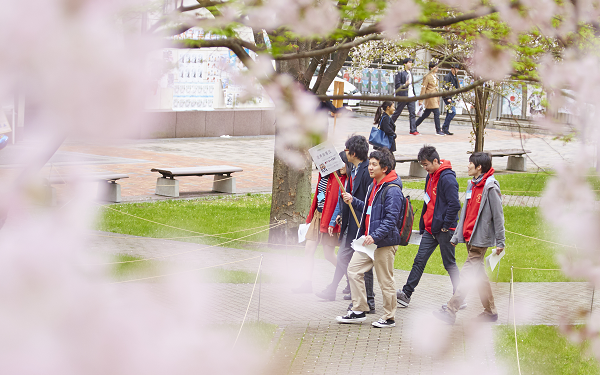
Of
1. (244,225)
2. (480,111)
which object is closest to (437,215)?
(244,225)

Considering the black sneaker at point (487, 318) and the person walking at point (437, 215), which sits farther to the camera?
the person walking at point (437, 215)

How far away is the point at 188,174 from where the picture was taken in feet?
43.6

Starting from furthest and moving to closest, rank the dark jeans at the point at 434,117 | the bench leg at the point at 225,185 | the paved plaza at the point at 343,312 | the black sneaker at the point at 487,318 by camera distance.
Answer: the dark jeans at the point at 434,117 → the bench leg at the point at 225,185 → the black sneaker at the point at 487,318 → the paved plaza at the point at 343,312

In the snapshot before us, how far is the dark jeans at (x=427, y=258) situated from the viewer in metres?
6.96

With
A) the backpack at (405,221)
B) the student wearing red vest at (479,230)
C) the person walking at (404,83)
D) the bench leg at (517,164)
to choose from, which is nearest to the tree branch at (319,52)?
the backpack at (405,221)

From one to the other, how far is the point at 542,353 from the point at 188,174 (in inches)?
342

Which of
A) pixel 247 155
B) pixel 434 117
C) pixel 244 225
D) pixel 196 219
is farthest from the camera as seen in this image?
pixel 434 117

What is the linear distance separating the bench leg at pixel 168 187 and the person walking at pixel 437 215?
6.64 metres

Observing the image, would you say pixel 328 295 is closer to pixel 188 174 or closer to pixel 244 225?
pixel 244 225

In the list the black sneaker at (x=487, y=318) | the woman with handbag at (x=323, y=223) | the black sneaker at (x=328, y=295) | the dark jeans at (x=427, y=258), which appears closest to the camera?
the black sneaker at (x=487, y=318)

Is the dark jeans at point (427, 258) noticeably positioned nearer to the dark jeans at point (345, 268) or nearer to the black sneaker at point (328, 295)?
the dark jeans at point (345, 268)

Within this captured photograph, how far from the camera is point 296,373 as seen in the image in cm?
533

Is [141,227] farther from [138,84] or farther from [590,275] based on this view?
[138,84]

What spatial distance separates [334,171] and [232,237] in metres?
3.50
